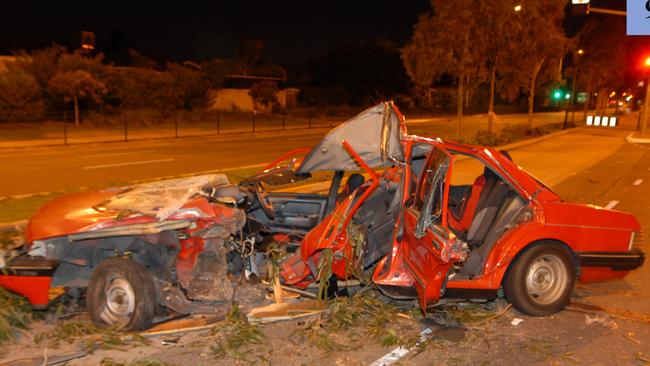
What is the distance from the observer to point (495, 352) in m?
4.72

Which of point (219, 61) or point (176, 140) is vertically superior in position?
point (219, 61)

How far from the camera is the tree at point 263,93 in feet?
152

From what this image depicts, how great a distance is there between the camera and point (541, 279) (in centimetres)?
541

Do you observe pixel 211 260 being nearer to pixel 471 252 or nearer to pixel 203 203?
pixel 203 203

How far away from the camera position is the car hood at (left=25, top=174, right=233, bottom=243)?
4.90m

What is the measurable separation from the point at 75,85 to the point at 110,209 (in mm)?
28554

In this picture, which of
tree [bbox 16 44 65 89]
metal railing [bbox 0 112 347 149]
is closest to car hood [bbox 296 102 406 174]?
metal railing [bbox 0 112 347 149]

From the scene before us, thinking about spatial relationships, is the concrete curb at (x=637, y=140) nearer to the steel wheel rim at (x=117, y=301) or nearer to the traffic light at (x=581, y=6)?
the traffic light at (x=581, y=6)

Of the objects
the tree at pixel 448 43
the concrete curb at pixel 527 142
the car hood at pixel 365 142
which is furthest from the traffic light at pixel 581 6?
the car hood at pixel 365 142

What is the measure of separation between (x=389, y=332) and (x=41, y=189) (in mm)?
10217

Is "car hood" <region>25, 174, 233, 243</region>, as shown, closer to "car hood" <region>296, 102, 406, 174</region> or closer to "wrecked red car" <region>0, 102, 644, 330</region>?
"wrecked red car" <region>0, 102, 644, 330</region>

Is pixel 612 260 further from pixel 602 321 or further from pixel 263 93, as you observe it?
pixel 263 93

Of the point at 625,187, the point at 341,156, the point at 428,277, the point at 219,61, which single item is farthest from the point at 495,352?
the point at 219,61

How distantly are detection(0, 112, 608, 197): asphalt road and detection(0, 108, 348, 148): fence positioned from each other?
144 cm
